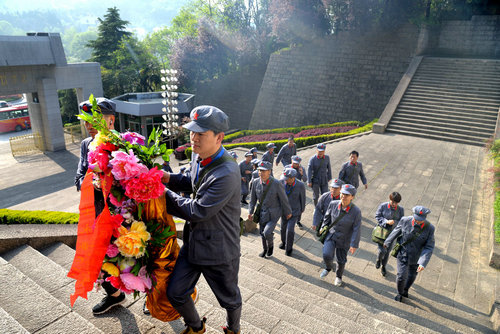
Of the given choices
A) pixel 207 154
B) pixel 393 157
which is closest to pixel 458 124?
pixel 393 157

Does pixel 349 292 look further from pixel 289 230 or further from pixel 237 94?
pixel 237 94

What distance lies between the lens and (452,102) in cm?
1653

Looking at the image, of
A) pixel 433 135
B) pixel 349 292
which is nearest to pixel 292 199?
pixel 349 292

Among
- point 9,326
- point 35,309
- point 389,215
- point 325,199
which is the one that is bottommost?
point 389,215

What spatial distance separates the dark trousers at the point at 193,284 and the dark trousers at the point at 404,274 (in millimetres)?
3631

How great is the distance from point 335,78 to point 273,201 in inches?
699

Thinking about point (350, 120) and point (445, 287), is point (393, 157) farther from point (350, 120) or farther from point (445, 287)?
point (350, 120)

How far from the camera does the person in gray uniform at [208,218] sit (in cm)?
259

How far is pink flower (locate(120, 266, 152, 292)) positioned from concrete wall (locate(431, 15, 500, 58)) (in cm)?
2403

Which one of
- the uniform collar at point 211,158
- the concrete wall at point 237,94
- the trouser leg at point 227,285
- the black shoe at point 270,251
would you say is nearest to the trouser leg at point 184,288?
the trouser leg at point 227,285

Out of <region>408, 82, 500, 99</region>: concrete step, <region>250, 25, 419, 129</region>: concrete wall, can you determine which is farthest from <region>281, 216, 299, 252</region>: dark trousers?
<region>250, 25, 419, 129</region>: concrete wall

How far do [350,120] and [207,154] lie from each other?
20.3 meters

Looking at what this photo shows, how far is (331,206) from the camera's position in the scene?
600 cm

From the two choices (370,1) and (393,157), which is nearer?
(393,157)
